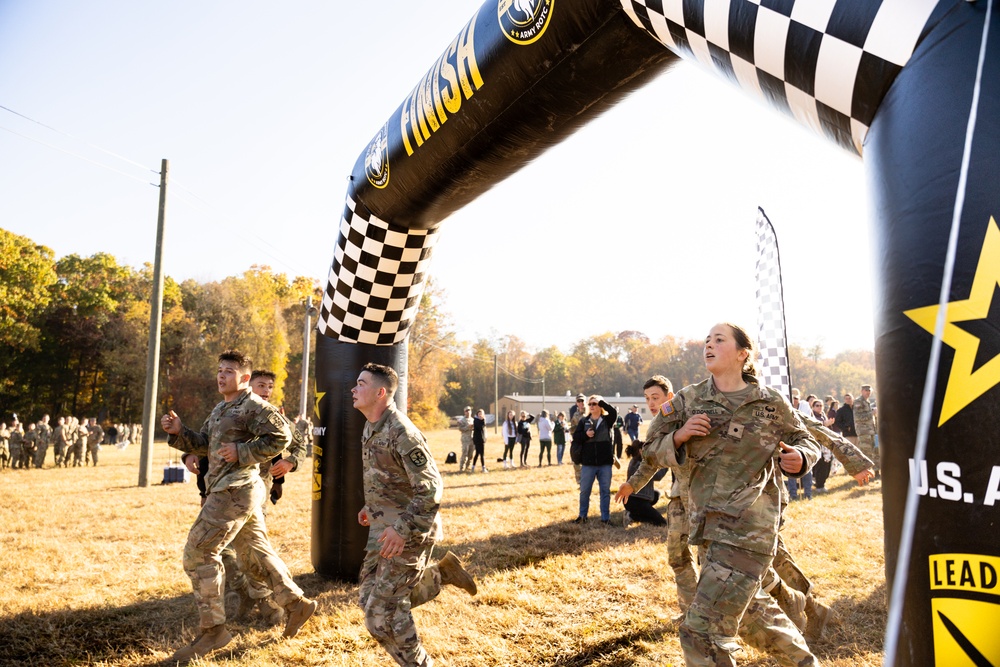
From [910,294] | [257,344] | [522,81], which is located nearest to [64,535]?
[522,81]

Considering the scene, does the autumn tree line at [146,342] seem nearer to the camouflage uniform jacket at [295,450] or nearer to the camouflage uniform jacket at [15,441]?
the camouflage uniform jacket at [15,441]

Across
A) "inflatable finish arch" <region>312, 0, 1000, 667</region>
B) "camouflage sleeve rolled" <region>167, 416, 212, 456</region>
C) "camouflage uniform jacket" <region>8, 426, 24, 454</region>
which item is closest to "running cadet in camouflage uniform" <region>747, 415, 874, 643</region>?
"inflatable finish arch" <region>312, 0, 1000, 667</region>

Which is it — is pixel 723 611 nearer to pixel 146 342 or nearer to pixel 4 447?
pixel 4 447

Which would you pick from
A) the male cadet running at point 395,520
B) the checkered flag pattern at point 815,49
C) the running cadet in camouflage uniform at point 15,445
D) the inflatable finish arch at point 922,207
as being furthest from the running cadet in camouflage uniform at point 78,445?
the checkered flag pattern at point 815,49

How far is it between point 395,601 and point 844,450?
138 inches

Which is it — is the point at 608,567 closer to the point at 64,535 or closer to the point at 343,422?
the point at 343,422

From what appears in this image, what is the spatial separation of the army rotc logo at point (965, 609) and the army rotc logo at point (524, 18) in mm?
3367

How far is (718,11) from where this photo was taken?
7.93 feet

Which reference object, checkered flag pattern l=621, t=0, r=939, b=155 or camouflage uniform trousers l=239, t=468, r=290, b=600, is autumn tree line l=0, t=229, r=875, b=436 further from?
checkered flag pattern l=621, t=0, r=939, b=155

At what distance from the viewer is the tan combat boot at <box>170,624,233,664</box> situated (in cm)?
414

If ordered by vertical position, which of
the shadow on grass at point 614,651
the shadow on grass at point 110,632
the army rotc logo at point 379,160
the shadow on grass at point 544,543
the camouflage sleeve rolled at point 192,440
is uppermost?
the army rotc logo at point 379,160

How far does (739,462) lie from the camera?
311 centimetres

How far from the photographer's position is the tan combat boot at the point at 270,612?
16.0 feet

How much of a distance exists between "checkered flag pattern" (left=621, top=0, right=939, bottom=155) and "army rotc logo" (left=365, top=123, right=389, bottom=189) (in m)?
3.15
